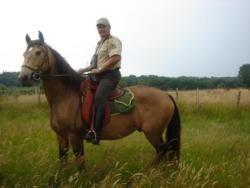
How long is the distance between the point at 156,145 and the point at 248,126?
10.7 m

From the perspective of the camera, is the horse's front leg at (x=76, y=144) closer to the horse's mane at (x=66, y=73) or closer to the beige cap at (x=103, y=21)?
the horse's mane at (x=66, y=73)

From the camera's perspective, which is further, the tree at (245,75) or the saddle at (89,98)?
the tree at (245,75)

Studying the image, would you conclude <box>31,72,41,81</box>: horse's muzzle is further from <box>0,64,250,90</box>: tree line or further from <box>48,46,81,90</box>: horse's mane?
<box>0,64,250,90</box>: tree line

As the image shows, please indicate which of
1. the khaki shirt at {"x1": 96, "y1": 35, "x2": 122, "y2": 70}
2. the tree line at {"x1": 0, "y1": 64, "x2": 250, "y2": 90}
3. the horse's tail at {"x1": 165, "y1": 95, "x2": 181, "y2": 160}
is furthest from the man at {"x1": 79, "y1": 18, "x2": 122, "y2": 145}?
the tree line at {"x1": 0, "y1": 64, "x2": 250, "y2": 90}

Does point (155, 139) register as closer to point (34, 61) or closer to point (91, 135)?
point (91, 135)

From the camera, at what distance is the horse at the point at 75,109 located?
6.84m

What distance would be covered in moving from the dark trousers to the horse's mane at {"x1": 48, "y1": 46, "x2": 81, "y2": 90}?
0.43 m

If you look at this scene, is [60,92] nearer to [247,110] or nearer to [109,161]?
[109,161]

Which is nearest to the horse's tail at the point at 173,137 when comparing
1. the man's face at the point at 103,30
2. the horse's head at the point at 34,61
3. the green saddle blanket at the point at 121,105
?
the green saddle blanket at the point at 121,105

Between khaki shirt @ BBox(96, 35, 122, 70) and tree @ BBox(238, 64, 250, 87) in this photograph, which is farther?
tree @ BBox(238, 64, 250, 87)

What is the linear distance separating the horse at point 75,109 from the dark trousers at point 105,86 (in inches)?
15.1

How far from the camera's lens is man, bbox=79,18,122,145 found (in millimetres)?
7109

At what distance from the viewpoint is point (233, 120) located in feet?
65.2

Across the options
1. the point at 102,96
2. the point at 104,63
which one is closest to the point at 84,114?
the point at 102,96
